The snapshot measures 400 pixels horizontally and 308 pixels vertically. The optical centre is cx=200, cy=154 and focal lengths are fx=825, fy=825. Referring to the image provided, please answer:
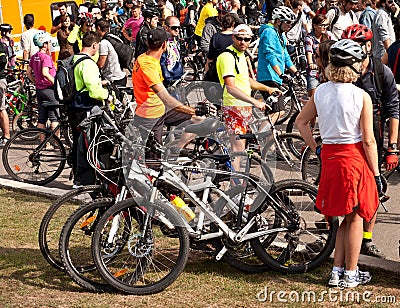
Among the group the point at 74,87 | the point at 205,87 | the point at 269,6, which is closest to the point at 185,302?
the point at 205,87

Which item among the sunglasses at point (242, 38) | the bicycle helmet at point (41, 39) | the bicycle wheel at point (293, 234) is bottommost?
the bicycle wheel at point (293, 234)

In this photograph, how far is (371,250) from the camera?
6.80 metres

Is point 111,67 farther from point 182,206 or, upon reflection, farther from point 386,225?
point 182,206

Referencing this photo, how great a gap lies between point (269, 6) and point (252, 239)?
1407 cm

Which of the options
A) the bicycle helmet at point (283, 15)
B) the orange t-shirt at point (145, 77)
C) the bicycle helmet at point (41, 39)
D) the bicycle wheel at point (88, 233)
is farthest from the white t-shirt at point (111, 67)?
the bicycle wheel at point (88, 233)

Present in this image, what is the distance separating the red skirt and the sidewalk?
69 cm

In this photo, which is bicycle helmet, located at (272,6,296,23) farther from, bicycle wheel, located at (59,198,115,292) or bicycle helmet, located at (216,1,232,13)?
bicycle wheel, located at (59,198,115,292)

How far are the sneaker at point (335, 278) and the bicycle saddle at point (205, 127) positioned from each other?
1.45 meters

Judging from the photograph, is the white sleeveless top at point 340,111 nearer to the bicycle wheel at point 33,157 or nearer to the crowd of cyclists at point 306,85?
the crowd of cyclists at point 306,85

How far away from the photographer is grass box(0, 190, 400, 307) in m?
6.07

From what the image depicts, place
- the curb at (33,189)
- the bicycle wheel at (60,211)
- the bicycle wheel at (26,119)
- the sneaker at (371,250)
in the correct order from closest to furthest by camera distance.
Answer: the bicycle wheel at (60,211)
the sneaker at (371,250)
the curb at (33,189)
the bicycle wheel at (26,119)

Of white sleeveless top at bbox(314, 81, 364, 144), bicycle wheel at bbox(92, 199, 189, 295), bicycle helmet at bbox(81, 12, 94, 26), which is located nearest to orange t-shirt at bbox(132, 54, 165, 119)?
bicycle wheel at bbox(92, 199, 189, 295)

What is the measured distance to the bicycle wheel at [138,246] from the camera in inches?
241

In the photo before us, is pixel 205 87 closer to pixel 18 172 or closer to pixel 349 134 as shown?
pixel 349 134
